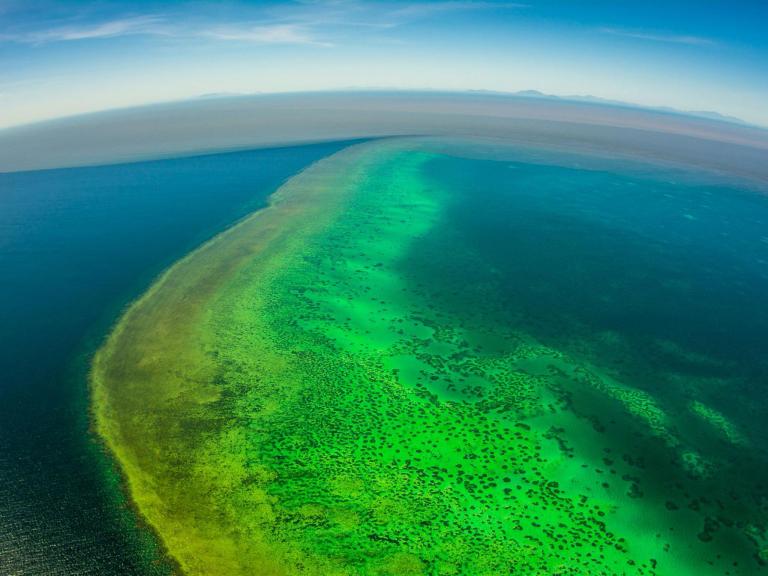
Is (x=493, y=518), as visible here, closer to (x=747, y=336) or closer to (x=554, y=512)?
(x=554, y=512)

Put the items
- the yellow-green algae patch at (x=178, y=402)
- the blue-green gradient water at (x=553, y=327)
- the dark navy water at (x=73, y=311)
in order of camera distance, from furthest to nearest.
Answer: the blue-green gradient water at (x=553, y=327) → the dark navy water at (x=73, y=311) → the yellow-green algae patch at (x=178, y=402)

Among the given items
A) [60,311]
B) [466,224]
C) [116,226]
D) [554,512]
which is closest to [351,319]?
[554,512]

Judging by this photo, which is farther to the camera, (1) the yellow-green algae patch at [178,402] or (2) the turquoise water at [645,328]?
(2) the turquoise water at [645,328]

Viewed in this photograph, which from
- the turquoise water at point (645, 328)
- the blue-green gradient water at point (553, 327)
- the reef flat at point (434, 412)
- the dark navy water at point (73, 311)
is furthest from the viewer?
the turquoise water at point (645, 328)

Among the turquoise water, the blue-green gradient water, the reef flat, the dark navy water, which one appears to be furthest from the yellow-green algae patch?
the turquoise water

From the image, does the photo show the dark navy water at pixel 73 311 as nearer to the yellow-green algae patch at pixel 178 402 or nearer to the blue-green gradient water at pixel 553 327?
the blue-green gradient water at pixel 553 327

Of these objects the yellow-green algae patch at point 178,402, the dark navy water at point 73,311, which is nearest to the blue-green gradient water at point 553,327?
the dark navy water at point 73,311

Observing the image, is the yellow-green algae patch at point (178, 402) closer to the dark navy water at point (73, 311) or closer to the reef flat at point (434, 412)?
the reef flat at point (434, 412)
